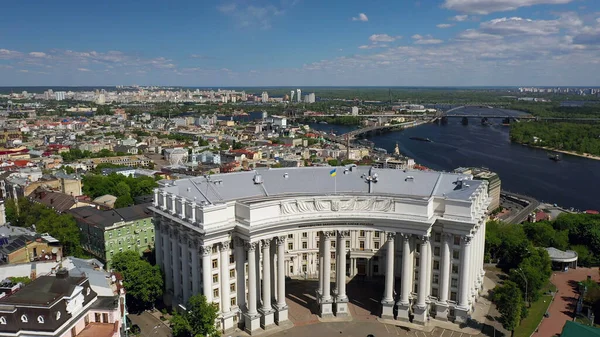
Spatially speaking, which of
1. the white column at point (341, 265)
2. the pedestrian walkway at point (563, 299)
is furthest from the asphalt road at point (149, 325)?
the pedestrian walkway at point (563, 299)

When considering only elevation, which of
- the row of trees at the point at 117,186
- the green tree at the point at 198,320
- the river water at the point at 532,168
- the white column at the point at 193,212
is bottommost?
the river water at the point at 532,168

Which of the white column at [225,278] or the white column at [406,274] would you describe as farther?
the white column at [406,274]

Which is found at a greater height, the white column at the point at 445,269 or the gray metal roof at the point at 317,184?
the gray metal roof at the point at 317,184

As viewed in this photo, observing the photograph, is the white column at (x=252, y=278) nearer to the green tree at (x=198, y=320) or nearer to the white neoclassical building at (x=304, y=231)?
the white neoclassical building at (x=304, y=231)

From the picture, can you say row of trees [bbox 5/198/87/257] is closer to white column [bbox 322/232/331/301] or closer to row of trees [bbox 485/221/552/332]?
white column [bbox 322/232/331/301]

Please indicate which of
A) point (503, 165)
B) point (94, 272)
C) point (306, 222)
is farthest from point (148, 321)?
point (503, 165)

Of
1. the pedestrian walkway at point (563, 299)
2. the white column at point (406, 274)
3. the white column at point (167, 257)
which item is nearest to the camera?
the white column at point (406, 274)

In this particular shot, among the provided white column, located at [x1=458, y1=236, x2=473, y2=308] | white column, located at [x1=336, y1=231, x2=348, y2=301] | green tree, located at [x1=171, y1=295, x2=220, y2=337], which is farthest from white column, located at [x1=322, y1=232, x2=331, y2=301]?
white column, located at [x1=458, y1=236, x2=473, y2=308]
